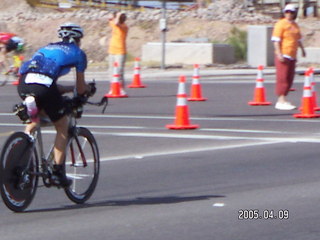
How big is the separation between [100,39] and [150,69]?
18503mm

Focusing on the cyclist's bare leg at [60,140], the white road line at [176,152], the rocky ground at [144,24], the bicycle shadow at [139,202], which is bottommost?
the rocky ground at [144,24]

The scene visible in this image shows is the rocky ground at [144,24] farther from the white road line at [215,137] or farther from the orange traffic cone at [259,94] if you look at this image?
the white road line at [215,137]

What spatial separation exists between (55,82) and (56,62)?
0.19 meters

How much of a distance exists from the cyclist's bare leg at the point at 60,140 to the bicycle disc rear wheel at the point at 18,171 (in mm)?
223

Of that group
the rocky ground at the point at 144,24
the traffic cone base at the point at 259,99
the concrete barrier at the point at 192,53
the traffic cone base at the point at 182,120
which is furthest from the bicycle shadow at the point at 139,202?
the rocky ground at the point at 144,24

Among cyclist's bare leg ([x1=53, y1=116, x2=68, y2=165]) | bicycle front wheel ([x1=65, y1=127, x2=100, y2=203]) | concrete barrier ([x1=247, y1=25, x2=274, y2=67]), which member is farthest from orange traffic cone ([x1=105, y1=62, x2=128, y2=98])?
cyclist's bare leg ([x1=53, y1=116, x2=68, y2=165])

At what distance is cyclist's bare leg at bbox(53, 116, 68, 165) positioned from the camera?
29.5 feet

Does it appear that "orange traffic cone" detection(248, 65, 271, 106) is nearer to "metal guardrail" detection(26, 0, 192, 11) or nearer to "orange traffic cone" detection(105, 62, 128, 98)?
"orange traffic cone" detection(105, 62, 128, 98)

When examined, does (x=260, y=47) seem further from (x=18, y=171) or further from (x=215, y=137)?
(x=18, y=171)

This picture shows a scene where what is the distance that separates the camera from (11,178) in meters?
8.65

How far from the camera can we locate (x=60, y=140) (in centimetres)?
902

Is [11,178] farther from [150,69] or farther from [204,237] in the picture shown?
[150,69]

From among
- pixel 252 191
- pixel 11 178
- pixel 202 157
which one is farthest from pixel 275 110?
pixel 11 178

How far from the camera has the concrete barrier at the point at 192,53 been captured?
34.2 m
